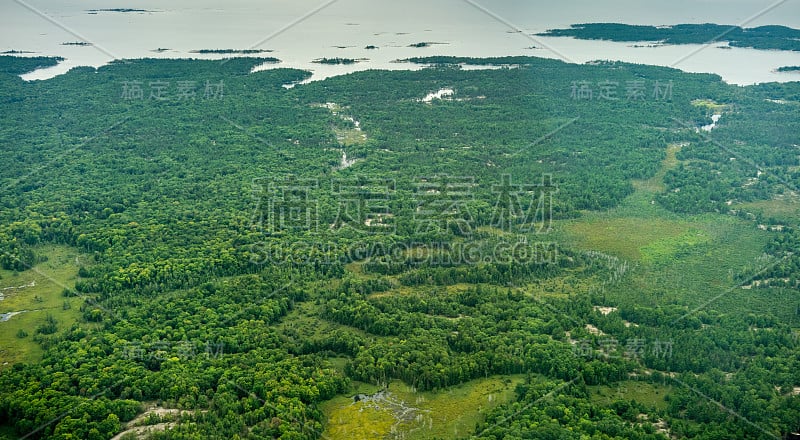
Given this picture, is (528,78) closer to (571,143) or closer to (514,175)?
(571,143)

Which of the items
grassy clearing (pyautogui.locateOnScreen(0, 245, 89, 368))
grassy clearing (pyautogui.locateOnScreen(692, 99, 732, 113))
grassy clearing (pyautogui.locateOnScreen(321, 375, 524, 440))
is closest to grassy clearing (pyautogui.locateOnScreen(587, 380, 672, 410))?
grassy clearing (pyautogui.locateOnScreen(321, 375, 524, 440))

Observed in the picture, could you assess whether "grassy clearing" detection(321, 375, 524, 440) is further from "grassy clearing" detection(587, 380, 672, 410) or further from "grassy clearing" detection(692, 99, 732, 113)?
"grassy clearing" detection(692, 99, 732, 113)

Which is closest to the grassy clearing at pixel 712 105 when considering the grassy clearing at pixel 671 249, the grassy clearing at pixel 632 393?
the grassy clearing at pixel 671 249

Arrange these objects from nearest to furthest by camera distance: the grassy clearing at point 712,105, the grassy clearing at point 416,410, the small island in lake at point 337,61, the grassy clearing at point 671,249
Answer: the grassy clearing at point 416,410 → the grassy clearing at point 671,249 → the grassy clearing at point 712,105 → the small island in lake at point 337,61

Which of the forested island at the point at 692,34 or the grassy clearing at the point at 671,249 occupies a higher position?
the forested island at the point at 692,34

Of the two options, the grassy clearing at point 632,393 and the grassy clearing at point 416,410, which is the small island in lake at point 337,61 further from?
the grassy clearing at point 632,393

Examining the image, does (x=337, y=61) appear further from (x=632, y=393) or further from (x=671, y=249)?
(x=632, y=393)

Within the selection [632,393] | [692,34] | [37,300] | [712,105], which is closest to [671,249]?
[632,393]
